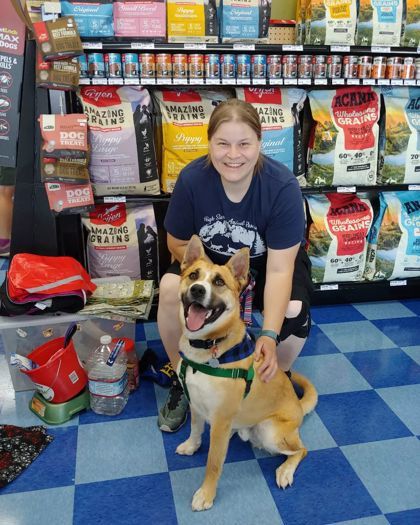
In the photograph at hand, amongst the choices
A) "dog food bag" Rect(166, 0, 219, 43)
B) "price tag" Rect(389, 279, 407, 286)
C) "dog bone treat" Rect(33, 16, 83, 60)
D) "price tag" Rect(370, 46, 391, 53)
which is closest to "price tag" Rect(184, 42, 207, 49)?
"dog food bag" Rect(166, 0, 219, 43)

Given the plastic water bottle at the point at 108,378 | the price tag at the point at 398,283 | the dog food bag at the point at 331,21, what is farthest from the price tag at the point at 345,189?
the plastic water bottle at the point at 108,378

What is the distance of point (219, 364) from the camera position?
5.42 feet

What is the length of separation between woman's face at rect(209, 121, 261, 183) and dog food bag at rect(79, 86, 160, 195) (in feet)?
3.28

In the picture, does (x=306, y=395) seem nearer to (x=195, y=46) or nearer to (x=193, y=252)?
(x=193, y=252)

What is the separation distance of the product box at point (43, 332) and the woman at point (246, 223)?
436 mm

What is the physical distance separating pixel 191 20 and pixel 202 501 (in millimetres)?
2365

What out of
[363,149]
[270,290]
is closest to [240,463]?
[270,290]

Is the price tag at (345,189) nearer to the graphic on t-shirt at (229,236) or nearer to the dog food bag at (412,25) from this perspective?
the dog food bag at (412,25)

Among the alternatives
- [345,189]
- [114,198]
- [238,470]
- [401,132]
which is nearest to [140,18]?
[114,198]

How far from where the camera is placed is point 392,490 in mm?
1813

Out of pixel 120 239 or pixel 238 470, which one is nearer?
pixel 238 470

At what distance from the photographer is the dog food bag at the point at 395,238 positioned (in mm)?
3123

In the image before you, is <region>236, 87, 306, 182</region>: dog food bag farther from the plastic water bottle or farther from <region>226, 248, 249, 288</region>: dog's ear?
the plastic water bottle

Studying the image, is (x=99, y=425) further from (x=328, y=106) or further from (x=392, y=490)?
(x=328, y=106)
